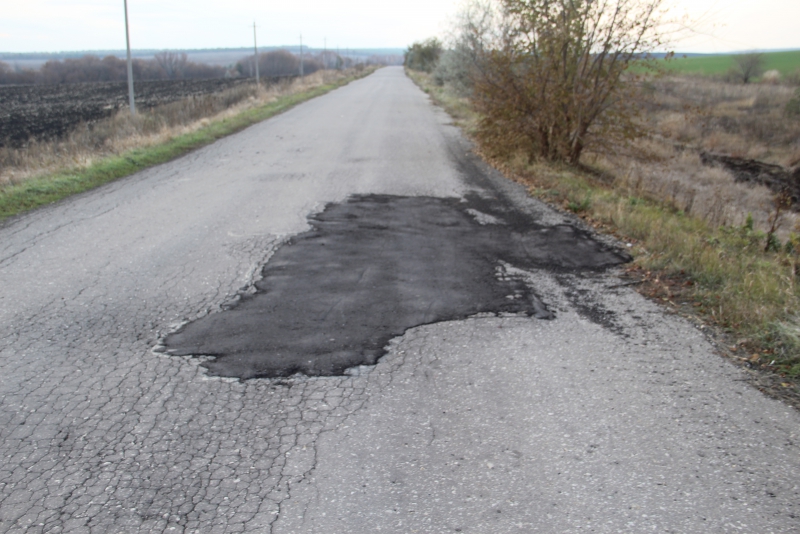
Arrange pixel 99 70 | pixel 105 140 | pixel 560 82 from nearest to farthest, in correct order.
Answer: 1. pixel 560 82
2. pixel 105 140
3. pixel 99 70

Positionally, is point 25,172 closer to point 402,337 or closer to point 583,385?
point 402,337

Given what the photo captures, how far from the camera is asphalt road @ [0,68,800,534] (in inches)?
107

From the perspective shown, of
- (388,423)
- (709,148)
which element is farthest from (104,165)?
(709,148)

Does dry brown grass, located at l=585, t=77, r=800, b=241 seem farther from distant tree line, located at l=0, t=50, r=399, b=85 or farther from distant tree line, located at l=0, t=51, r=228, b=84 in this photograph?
distant tree line, located at l=0, t=51, r=228, b=84

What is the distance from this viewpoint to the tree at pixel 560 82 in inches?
408

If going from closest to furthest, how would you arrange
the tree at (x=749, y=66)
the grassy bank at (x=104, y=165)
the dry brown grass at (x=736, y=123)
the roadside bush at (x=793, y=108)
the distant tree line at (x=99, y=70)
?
the grassy bank at (x=104, y=165)
the dry brown grass at (x=736, y=123)
the roadside bush at (x=793, y=108)
the tree at (x=749, y=66)
the distant tree line at (x=99, y=70)

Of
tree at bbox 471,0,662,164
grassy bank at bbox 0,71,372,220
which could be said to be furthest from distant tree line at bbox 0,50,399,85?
tree at bbox 471,0,662,164

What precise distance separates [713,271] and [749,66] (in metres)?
46.9

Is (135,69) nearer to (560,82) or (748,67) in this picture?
(748,67)

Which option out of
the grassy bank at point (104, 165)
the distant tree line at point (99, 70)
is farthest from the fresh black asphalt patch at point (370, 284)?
the distant tree line at point (99, 70)

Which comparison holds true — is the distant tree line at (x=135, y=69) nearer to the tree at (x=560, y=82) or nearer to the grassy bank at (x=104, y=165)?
the grassy bank at (x=104, y=165)

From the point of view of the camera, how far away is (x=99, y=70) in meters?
72.8

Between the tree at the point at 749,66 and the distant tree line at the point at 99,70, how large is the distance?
62150 mm

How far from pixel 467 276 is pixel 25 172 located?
9670 mm
